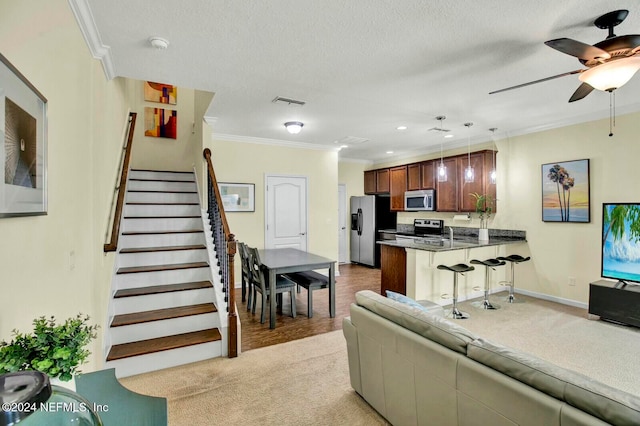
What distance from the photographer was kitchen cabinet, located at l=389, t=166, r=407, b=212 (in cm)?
711

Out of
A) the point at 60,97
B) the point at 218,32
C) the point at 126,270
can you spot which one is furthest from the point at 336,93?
the point at 126,270

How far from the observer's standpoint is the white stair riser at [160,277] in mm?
3374

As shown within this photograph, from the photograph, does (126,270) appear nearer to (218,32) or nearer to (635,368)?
(218,32)

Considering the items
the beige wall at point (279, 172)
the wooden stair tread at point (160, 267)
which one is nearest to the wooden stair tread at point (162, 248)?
the wooden stair tread at point (160, 267)

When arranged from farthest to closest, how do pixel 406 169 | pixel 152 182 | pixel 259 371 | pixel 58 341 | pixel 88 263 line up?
1. pixel 406 169
2. pixel 152 182
3. pixel 259 371
4. pixel 88 263
5. pixel 58 341

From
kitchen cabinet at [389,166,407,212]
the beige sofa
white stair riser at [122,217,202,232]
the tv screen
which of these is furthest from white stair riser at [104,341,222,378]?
kitchen cabinet at [389,166,407,212]

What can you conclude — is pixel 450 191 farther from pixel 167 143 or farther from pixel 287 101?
pixel 167 143

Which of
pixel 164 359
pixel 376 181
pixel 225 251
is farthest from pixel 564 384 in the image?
pixel 376 181

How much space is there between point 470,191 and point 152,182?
5.33 metres

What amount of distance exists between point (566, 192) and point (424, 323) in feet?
13.8

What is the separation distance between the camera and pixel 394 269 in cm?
477

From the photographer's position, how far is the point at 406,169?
7.03 metres

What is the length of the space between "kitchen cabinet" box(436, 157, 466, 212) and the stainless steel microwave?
4.9 inches

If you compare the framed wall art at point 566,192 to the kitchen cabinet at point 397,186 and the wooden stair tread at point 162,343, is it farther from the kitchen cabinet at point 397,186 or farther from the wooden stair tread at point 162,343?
→ the wooden stair tread at point 162,343
